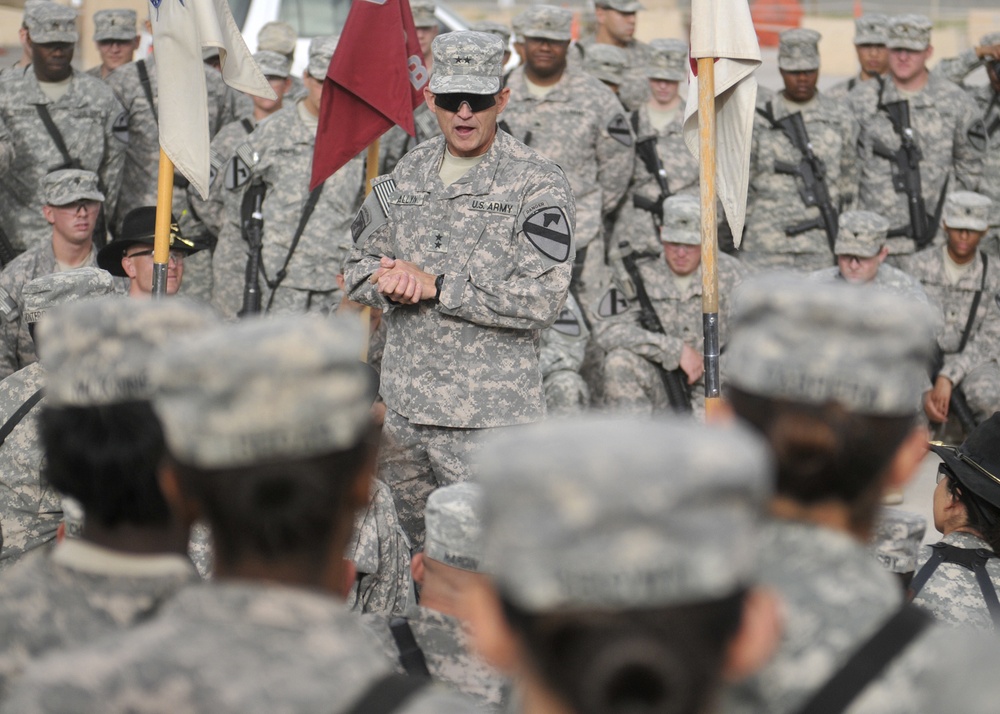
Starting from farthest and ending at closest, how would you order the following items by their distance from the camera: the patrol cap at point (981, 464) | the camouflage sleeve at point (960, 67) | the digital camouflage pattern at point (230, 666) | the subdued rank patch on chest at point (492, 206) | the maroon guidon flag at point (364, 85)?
the camouflage sleeve at point (960, 67), the maroon guidon flag at point (364, 85), the subdued rank patch on chest at point (492, 206), the patrol cap at point (981, 464), the digital camouflage pattern at point (230, 666)

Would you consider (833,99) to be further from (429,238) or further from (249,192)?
(429,238)

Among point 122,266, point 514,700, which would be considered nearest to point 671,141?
point 122,266

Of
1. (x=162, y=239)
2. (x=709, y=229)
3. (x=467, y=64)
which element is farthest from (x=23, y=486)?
(x=709, y=229)

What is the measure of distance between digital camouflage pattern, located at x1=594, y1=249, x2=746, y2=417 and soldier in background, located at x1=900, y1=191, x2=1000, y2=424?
125cm

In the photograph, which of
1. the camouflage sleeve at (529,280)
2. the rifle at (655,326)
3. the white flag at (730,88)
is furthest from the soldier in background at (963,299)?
the camouflage sleeve at (529,280)

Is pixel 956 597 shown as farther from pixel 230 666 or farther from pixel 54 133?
pixel 54 133

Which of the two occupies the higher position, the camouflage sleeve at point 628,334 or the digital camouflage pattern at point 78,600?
the digital camouflage pattern at point 78,600

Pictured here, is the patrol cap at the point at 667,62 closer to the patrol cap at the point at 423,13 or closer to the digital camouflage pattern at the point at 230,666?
the patrol cap at the point at 423,13

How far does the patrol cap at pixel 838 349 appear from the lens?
1706mm

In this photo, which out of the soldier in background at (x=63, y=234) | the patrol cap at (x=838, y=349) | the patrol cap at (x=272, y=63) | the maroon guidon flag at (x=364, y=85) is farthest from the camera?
the patrol cap at (x=272, y=63)

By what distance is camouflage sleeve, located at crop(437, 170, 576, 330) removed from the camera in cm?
457

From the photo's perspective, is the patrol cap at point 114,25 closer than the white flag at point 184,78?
No

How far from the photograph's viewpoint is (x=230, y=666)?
5.24ft

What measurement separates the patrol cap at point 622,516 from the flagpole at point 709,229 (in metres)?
3.20
